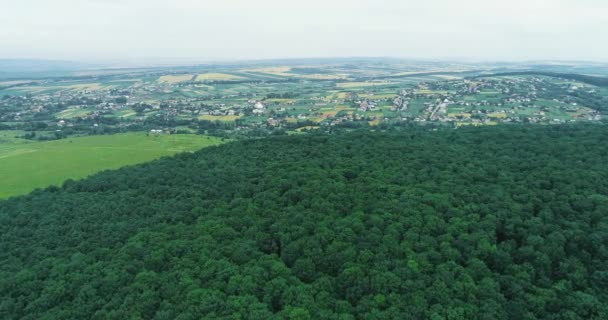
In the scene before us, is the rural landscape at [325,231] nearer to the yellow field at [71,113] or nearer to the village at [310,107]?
the village at [310,107]

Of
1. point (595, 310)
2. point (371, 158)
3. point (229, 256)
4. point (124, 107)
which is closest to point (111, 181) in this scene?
point (229, 256)

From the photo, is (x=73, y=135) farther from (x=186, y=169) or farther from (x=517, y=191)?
(x=517, y=191)

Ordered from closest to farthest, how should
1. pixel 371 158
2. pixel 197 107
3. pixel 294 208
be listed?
pixel 294 208
pixel 371 158
pixel 197 107

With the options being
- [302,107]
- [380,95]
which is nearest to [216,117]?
[302,107]

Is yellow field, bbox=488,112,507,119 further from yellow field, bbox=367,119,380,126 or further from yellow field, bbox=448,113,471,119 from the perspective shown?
yellow field, bbox=367,119,380,126

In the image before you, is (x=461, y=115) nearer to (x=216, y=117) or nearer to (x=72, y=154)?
(x=216, y=117)

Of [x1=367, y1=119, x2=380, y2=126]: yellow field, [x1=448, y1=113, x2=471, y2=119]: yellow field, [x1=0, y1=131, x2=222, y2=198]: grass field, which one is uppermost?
[x1=448, y1=113, x2=471, y2=119]: yellow field

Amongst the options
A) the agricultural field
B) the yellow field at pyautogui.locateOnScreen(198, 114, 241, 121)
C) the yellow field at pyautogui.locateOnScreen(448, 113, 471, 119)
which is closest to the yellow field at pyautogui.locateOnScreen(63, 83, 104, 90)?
the agricultural field
